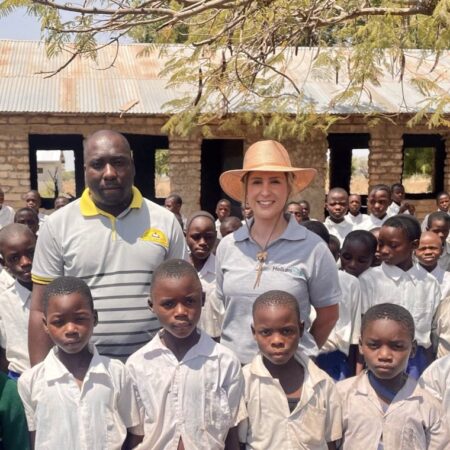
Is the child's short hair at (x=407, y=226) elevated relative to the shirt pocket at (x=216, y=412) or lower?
elevated

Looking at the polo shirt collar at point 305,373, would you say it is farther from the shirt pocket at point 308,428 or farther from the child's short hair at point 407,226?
the child's short hair at point 407,226

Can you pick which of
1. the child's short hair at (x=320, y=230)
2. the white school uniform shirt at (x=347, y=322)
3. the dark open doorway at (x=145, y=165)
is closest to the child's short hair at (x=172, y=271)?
the white school uniform shirt at (x=347, y=322)

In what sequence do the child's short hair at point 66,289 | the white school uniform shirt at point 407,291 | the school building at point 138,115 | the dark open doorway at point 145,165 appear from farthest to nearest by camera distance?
1. the dark open doorway at point 145,165
2. the school building at point 138,115
3. the white school uniform shirt at point 407,291
4. the child's short hair at point 66,289

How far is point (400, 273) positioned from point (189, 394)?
66.5 inches

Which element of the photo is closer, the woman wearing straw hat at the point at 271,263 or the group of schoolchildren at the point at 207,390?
the group of schoolchildren at the point at 207,390

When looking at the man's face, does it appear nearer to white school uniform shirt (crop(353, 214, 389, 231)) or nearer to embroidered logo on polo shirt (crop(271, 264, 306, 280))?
embroidered logo on polo shirt (crop(271, 264, 306, 280))

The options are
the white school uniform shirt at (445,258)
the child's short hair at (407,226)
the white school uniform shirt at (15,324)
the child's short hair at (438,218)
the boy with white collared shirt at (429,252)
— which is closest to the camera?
the white school uniform shirt at (15,324)

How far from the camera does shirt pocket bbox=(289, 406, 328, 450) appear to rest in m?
1.99

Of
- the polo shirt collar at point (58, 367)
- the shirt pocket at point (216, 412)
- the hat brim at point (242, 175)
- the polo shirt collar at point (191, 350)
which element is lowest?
the shirt pocket at point (216, 412)

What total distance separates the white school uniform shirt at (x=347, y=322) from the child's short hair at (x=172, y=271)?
121 cm

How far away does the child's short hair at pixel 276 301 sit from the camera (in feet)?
6.82

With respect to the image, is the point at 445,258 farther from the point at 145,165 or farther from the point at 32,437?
the point at 145,165

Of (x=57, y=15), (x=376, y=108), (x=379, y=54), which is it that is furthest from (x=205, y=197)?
(x=57, y=15)

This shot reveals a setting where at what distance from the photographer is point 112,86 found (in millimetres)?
8828
